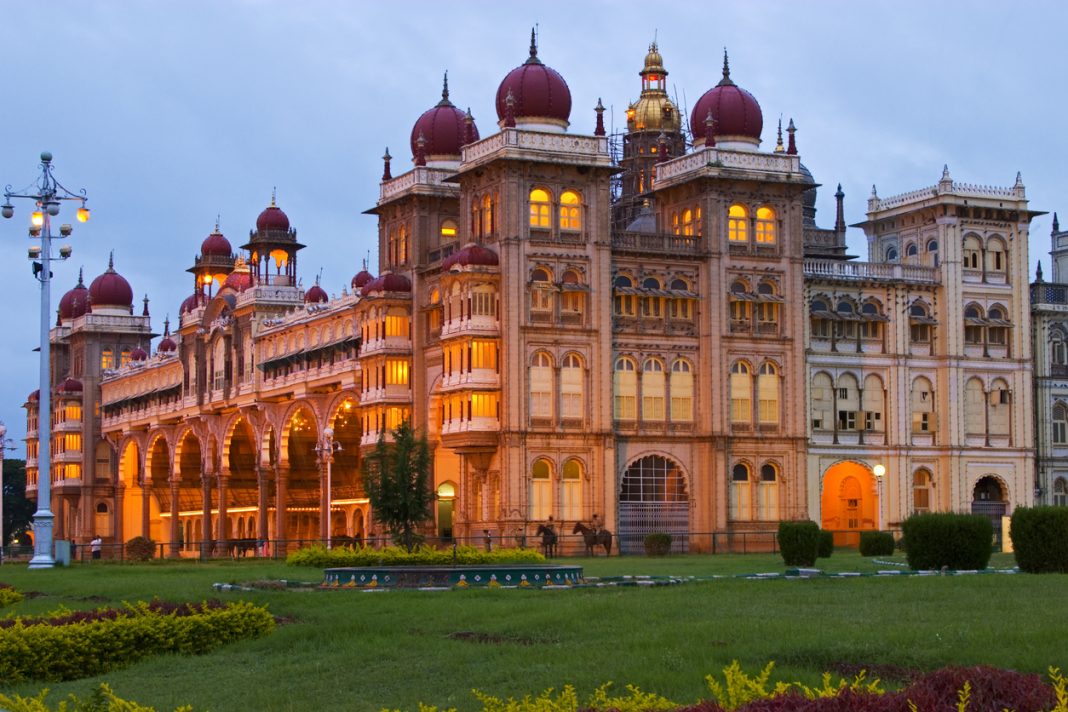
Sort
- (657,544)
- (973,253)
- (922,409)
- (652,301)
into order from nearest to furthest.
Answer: (657,544) < (652,301) < (922,409) < (973,253)

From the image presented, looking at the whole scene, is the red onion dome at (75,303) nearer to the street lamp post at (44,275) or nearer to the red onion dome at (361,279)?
the red onion dome at (361,279)

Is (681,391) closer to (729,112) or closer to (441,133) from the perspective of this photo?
(729,112)

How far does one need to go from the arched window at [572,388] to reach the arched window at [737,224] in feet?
31.0

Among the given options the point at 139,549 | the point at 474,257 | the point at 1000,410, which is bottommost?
the point at 139,549

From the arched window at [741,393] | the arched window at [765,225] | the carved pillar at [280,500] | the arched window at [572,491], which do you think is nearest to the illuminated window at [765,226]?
the arched window at [765,225]

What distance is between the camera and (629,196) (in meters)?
91.5

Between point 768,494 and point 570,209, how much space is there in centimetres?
1545

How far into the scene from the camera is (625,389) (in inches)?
2938

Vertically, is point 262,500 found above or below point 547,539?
above

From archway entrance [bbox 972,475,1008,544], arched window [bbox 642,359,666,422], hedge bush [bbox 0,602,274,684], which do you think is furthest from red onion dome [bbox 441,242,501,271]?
hedge bush [bbox 0,602,274,684]

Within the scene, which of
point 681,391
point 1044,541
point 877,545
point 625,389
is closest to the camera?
point 1044,541

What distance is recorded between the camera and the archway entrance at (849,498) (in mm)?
81188

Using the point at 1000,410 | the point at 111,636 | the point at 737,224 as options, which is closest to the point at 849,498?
the point at 1000,410

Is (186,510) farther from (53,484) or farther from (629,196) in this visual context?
(629,196)
